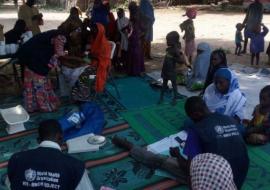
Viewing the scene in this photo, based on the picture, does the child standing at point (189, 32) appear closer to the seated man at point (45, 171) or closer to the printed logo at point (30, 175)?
the seated man at point (45, 171)

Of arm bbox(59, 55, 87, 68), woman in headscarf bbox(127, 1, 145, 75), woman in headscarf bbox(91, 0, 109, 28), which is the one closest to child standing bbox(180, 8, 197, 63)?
woman in headscarf bbox(127, 1, 145, 75)

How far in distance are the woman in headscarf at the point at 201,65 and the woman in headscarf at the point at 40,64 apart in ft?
7.96

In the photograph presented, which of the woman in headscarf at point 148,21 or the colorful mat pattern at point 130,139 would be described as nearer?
the colorful mat pattern at point 130,139

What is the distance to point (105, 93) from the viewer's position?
22.2 ft

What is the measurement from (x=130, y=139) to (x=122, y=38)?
3.34m

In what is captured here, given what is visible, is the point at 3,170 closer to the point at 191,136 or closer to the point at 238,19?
the point at 191,136

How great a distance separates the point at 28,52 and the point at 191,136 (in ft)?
10.9

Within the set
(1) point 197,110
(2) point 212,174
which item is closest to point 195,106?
(1) point 197,110

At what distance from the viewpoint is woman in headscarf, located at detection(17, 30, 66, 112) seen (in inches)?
220

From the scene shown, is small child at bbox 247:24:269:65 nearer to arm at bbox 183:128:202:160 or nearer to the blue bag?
the blue bag

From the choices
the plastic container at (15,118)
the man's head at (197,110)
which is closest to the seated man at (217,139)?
the man's head at (197,110)

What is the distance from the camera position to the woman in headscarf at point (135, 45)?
761 cm

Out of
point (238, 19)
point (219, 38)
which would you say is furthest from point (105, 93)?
point (238, 19)

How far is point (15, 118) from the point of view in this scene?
17.3 ft
